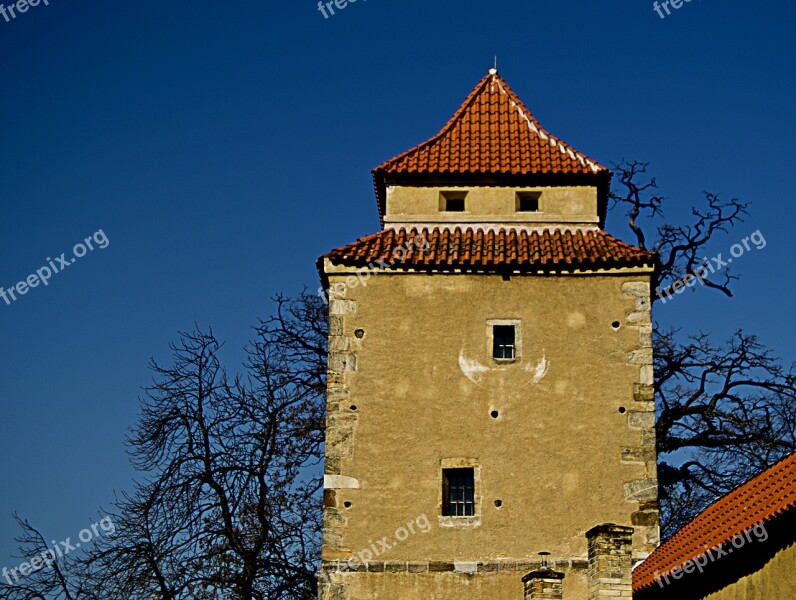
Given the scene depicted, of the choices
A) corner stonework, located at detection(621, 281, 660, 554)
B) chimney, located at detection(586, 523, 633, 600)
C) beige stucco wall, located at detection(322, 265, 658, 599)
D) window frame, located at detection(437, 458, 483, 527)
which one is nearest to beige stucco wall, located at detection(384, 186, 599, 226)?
beige stucco wall, located at detection(322, 265, 658, 599)

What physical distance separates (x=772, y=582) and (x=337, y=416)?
6689 mm

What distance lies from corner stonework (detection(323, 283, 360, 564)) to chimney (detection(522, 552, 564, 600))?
2580mm

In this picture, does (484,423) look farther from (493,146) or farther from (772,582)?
A: (772,582)

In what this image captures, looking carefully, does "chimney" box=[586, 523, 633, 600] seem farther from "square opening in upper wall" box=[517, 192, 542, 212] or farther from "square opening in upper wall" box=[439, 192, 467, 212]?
"square opening in upper wall" box=[439, 192, 467, 212]

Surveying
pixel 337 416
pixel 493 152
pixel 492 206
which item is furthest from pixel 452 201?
pixel 337 416

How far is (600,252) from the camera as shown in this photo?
18.0 meters

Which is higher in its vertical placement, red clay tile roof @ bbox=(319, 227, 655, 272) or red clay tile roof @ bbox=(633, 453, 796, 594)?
red clay tile roof @ bbox=(319, 227, 655, 272)

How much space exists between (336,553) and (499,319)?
392 cm

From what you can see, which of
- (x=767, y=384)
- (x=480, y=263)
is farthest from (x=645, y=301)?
(x=767, y=384)

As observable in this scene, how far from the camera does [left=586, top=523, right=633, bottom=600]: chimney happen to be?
48.6ft

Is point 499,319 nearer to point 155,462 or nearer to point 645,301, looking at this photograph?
point 645,301

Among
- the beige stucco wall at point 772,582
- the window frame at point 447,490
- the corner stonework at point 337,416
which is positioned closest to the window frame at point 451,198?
the corner stonework at point 337,416

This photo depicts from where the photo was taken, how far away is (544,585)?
15078 mm

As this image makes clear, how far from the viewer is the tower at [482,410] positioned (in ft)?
53.6
